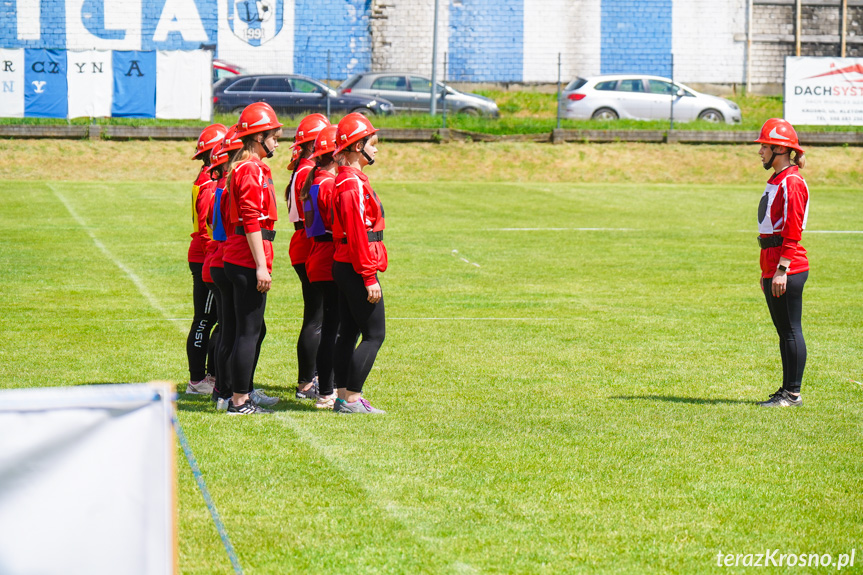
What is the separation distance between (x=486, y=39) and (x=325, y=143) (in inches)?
1438

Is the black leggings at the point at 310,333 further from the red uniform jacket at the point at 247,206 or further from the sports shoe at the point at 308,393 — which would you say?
the red uniform jacket at the point at 247,206

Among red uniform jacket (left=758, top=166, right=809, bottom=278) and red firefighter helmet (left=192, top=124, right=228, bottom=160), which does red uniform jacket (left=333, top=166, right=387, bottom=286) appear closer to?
red firefighter helmet (left=192, top=124, right=228, bottom=160)

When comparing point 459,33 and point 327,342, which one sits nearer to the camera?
point 327,342

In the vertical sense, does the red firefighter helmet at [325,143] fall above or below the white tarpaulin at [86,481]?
above

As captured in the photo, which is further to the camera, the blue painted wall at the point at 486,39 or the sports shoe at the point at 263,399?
the blue painted wall at the point at 486,39

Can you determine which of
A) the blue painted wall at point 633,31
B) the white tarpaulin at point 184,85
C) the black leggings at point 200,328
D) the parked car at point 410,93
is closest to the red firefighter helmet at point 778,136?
the black leggings at point 200,328

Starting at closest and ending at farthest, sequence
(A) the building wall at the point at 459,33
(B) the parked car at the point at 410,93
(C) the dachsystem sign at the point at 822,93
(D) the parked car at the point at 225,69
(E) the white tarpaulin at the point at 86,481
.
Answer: (E) the white tarpaulin at the point at 86,481 < (C) the dachsystem sign at the point at 822,93 < (B) the parked car at the point at 410,93 < (D) the parked car at the point at 225,69 < (A) the building wall at the point at 459,33

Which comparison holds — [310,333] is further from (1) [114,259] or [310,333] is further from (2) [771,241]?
(1) [114,259]

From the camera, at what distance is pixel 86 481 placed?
291cm

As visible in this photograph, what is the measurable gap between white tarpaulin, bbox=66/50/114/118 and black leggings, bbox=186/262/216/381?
22.8 meters

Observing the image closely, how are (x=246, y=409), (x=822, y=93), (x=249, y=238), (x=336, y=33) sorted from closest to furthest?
(x=249, y=238), (x=246, y=409), (x=822, y=93), (x=336, y=33)

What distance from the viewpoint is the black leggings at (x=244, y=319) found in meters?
7.14

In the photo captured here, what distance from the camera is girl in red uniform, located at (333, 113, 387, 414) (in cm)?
710

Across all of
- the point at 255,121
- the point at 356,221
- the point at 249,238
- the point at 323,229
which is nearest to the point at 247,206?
the point at 249,238
